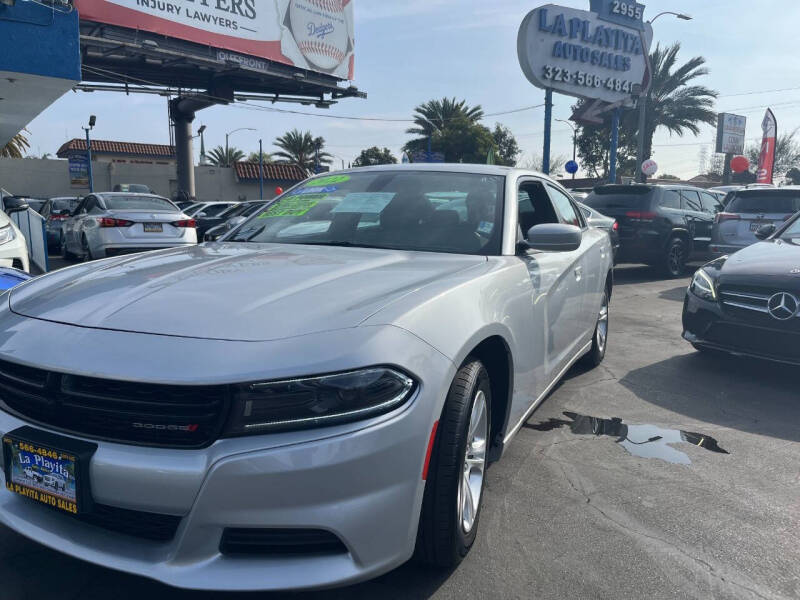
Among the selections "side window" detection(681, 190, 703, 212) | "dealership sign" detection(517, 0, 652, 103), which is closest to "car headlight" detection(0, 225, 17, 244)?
A: "side window" detection(681, 190, 703, 212)

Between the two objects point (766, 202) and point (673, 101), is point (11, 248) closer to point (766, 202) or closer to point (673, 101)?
point (766, 202)

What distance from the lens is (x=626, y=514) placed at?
2.90m

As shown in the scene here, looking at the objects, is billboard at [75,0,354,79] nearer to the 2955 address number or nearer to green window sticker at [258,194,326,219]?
the 2955 address number

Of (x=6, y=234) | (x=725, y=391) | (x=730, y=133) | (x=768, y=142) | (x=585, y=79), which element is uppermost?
(x=730, y=133)

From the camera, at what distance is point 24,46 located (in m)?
9.41

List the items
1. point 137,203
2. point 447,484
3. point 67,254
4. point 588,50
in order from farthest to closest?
point 588,50, point 67,254, point 137,203, point 447,484

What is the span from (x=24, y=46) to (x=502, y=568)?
399 inches

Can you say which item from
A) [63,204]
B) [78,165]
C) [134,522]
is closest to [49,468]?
[134,522]

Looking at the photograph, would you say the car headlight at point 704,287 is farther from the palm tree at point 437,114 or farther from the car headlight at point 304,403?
the palm tree at point 437,114

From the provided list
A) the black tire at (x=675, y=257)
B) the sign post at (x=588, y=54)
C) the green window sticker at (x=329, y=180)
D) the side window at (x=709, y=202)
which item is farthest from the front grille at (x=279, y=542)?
the sign post at (x=588, y=54)

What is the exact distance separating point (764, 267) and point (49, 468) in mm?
4979

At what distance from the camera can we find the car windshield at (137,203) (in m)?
11.2

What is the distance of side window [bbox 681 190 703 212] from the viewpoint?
12016 millimetres

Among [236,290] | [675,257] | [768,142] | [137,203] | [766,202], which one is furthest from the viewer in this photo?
[768,142]
